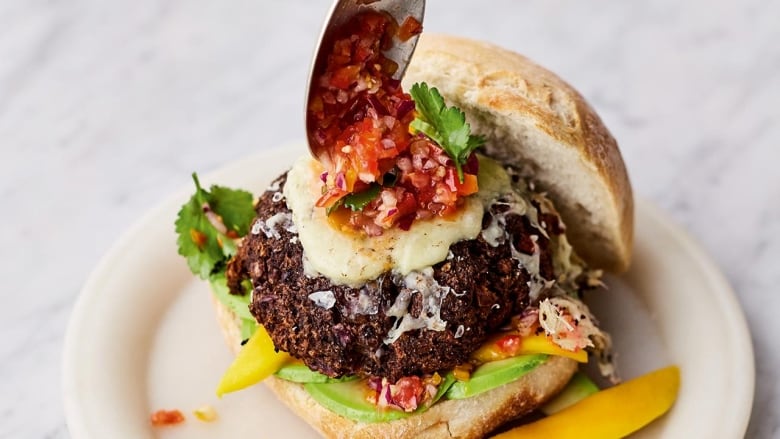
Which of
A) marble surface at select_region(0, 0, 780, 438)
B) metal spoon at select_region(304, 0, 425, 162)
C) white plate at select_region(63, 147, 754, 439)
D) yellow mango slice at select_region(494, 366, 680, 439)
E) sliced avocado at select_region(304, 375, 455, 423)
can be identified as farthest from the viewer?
marble surface at select_region(0, 0, 780, 438)

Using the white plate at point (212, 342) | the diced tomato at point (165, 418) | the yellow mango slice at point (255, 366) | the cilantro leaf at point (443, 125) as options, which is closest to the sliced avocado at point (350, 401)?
the yellow mango slice at point (255, 366)

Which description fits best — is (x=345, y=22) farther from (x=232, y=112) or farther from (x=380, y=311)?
(x=232, y=112)

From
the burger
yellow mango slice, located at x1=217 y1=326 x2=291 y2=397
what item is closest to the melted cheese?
the burger

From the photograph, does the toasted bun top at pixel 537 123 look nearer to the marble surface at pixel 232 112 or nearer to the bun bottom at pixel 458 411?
the bun bottom at pixel 458 411

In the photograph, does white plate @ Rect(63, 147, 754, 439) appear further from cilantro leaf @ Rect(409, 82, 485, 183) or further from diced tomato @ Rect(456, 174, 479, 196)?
cilantro leaf @ Rect(409, 82, 485, 183)

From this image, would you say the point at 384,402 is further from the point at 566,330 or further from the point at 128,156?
the point at 128,156
